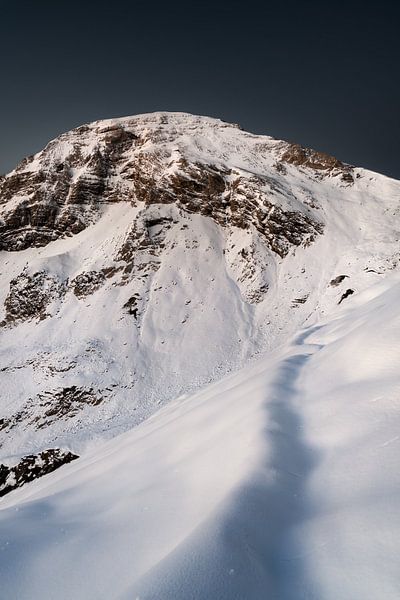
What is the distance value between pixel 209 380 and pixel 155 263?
16906 mm

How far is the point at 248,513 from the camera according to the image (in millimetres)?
3139

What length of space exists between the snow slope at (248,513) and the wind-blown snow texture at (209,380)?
0.02 meters

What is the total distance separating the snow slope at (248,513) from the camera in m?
2.40

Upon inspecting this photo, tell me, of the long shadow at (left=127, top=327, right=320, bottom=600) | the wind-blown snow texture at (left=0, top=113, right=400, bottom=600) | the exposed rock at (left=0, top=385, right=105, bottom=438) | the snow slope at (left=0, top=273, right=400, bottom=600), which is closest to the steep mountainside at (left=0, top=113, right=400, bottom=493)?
the exposed rock at (left=0, top=385, right=105, bottom=438)

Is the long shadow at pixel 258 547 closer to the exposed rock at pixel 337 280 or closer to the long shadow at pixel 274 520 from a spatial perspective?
the long shadow at pixel 274 520

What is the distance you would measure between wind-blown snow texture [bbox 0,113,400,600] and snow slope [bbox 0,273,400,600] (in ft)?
0.07

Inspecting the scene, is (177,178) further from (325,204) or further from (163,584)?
(163,584)

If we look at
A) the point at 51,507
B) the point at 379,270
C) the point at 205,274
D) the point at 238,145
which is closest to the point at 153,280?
the point at 205,274

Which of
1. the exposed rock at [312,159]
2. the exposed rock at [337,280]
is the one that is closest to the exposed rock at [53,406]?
the exposed rock at [337,280]

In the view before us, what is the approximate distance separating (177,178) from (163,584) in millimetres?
46392

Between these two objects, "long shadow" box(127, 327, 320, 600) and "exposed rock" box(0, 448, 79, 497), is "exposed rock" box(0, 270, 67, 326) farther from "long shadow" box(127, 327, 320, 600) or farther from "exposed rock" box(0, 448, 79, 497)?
"long shadow" box(127, 327, 320, 600)

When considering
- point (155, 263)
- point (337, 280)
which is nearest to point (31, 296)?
point (155, 263)

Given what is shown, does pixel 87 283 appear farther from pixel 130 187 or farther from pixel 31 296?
pixel 130 187

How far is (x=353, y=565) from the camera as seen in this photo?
7.95 ft
